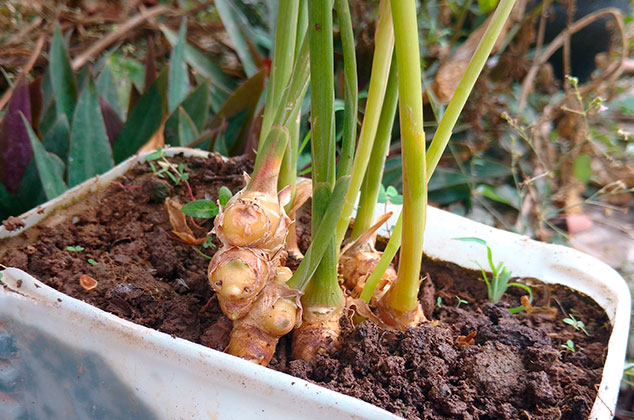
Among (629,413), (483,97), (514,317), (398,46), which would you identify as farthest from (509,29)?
(398,46)

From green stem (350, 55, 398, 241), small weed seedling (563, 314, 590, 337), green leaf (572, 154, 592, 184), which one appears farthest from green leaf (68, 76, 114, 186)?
green leaf (572, 154, 592, 184)

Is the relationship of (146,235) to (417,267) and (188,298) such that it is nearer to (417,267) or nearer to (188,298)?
(188,298)

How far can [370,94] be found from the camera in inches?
20.9

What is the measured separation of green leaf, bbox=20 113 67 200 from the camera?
0.78 metres

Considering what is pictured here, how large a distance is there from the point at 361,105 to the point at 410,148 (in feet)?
2.76

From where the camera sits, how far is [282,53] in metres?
0.53

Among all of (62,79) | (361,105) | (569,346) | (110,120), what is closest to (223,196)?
(569,346)

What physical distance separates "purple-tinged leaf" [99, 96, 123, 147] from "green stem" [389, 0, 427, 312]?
0.68 meters

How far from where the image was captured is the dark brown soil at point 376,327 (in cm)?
52

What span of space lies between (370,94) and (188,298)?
0.28 meters

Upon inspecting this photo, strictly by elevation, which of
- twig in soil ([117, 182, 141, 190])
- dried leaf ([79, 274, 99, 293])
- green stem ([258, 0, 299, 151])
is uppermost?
green stem ([258, 0, 299, 151])

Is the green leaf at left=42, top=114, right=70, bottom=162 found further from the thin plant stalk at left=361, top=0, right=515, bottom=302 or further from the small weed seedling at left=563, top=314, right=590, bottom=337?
the small weed seedling at left=563, top=314, right=590, bottom=337

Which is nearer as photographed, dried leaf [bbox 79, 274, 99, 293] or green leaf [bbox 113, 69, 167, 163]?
dried leaf [bbox 79, 274, 99, 293]

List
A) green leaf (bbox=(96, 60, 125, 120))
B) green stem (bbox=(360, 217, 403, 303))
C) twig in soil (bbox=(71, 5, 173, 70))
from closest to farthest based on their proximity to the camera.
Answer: green stem (bbox=(360, 217, 403, 303)), green leaf (bbox=(96, 60, 125, 120)), twig in soil (bbox=(71, 5, 173, 70))
